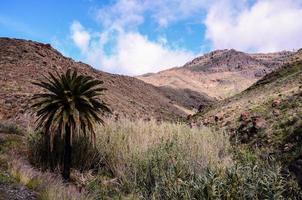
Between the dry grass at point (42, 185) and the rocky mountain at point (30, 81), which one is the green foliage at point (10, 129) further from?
the dry grass at point (42, 185)

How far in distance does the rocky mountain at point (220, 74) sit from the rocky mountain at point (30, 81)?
194ft

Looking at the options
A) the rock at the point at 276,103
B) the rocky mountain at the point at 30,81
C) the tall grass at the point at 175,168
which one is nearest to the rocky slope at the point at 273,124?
the rock at the point at 276,103

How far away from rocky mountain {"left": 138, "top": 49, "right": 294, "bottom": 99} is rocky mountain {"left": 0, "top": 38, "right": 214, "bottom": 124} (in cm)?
5902

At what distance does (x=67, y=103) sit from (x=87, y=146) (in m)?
3.07

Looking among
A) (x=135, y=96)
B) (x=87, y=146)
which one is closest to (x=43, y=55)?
(x=135, y=96)

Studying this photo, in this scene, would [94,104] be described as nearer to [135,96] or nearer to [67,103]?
[67,103]

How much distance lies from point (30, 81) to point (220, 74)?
126m

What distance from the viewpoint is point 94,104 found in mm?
22406

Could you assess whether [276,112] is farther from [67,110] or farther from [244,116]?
[67,110]

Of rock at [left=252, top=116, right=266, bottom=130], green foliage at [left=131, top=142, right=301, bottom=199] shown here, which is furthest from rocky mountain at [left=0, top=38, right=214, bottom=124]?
green foliage at [left=131, top=142, right=301, bottom=199]

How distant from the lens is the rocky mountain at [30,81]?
3869 cm

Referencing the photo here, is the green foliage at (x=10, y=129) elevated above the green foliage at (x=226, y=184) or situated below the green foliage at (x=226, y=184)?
above

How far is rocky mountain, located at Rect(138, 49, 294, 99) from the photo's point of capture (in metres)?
136

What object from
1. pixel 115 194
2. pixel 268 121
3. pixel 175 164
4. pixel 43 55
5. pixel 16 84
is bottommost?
pixel 115 194
